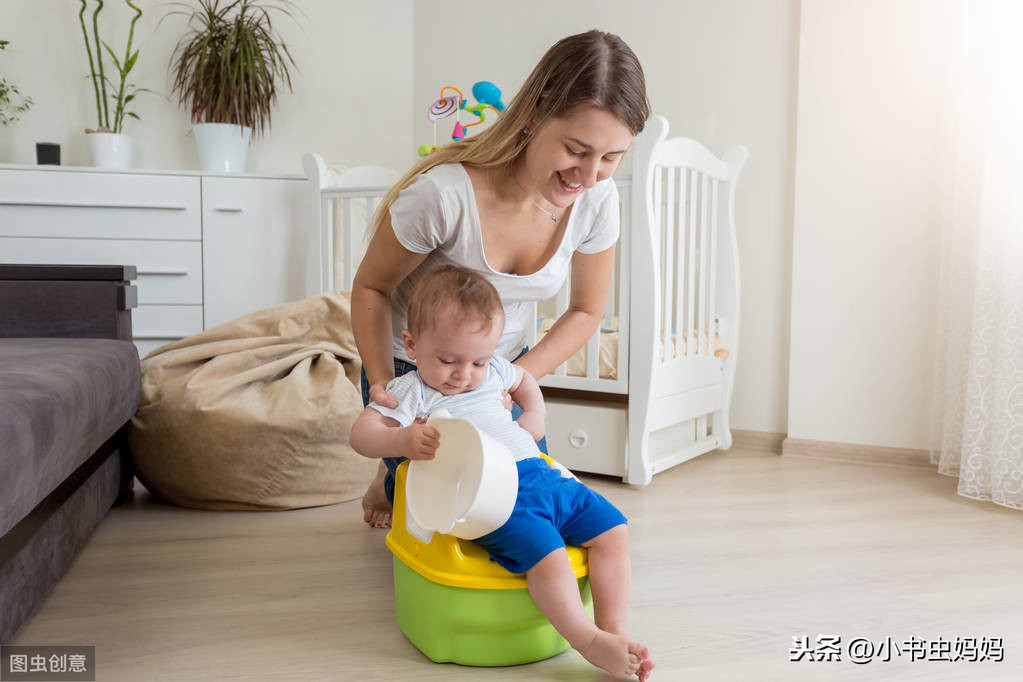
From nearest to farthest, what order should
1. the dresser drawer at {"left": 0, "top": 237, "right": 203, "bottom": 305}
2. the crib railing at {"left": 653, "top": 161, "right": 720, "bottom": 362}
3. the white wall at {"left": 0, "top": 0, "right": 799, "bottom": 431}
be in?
the crib railing at {"left": 653, "top": 161, "right": 720, "bottom": 362} < the white wall at {"left": 0, "top": 0, "right": 799, "bottom": 431} < the dresser drawer at {"left": 0, "top": 237, "right": 203, "bottom": 305}

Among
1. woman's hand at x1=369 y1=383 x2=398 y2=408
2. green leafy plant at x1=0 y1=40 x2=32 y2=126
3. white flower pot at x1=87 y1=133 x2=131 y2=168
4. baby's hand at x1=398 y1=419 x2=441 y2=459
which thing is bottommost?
baby's hand at x1=398 y1=419 x2=441 y2=459

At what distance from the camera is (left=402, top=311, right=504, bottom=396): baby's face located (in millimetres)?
1095

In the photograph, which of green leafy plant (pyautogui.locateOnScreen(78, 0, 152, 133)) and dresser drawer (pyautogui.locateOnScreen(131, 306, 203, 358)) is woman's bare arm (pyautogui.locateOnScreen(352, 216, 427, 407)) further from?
green leafy plant (pyautogui.locateOnScreen(78, 0, 152, 133))

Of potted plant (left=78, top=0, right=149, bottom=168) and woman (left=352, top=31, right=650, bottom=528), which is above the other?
potted plant (left=78, top=0, right=149, bottom=168)

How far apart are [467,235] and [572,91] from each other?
0.26 m

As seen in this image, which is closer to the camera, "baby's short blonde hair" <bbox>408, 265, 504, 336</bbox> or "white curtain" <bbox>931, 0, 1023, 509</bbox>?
"baby's short blonde hair" <bbox>408, 265, 504, 336</bbox>

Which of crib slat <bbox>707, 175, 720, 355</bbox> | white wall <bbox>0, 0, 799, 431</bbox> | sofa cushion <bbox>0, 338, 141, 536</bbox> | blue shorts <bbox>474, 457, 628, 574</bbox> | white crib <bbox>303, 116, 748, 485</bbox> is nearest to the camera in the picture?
sofa cushion <bbox>0, 338, 141, 536</bbox>

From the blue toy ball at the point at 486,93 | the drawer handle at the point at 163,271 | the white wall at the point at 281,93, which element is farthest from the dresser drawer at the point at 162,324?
the blue toy ball at the point at 486,93

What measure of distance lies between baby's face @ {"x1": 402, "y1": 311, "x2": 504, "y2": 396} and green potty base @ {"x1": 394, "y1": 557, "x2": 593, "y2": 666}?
0.87ft

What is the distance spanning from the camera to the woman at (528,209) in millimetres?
1122

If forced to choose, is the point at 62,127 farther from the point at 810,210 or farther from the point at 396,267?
the point at 810,210

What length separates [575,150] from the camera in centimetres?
112

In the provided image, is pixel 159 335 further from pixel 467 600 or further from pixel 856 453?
pixel 856 453

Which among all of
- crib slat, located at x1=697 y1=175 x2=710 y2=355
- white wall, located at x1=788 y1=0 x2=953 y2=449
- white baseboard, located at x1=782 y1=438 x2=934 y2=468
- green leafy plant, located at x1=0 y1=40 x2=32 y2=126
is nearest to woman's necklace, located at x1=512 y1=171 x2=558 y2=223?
crib slat, located at x1=697 y1=175 x2=710 y2=355
